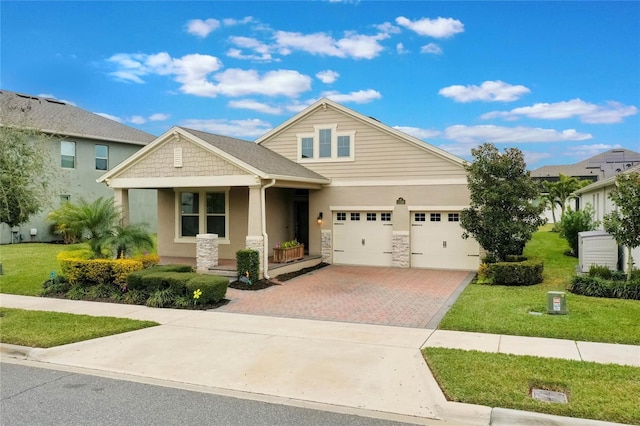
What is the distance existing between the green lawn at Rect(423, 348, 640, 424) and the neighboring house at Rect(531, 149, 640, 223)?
37737 millimetres

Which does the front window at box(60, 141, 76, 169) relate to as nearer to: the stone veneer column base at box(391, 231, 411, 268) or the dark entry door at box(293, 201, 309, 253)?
the dark entry door at box(293, 201, 309, 253)

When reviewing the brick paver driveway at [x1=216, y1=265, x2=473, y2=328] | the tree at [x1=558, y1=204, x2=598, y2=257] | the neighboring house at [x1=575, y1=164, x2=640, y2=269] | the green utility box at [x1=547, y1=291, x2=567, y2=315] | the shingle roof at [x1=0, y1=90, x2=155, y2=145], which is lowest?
the brick paver driveway at [x1=216, y1=265, x2=473, y2=328]

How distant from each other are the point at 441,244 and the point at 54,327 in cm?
1251

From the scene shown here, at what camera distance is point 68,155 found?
979 inches

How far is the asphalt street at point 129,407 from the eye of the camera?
4.94 m

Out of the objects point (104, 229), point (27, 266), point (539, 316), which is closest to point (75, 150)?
point (27, 266)

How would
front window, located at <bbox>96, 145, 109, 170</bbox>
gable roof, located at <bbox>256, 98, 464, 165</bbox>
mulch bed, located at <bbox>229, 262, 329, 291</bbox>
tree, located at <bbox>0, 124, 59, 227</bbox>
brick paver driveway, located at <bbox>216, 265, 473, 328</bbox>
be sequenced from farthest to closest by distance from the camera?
front window, located at <bbox>96, 145, 109, 170</bbox>, gable roof, located at <bbox>256, 98, 464, 165</bbox>, mulch bed, located at <bbox>229, 262, 329, 291</bbox>, tree, located at <bbox>0, 124, 59, 227</bbox>, brick paver driveway, located at <bbox>216, 265, 473, 328</bbox>

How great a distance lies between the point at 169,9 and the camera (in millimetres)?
15195

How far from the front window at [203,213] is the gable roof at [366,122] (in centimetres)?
327

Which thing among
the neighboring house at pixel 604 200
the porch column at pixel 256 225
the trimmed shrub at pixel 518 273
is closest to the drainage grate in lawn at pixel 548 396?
the trimmed shrub at pixel 518 273

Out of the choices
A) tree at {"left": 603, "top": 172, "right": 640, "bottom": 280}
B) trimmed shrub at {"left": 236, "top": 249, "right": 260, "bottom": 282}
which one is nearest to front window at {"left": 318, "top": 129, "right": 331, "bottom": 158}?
trimmed shrub at {"left": 236, "top": 249, "right": 260, "bottom": 282}

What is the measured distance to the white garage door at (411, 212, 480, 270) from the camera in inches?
651

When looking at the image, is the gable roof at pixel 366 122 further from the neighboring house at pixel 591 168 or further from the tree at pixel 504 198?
the neighboring house at pixel 591 168

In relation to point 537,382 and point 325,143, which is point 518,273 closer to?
point 537,382
